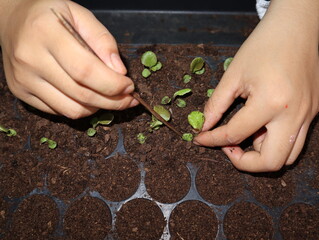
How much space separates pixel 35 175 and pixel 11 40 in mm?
482

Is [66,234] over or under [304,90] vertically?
under

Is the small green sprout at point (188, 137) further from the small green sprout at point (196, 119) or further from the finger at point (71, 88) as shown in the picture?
the finger at point (71, 88)

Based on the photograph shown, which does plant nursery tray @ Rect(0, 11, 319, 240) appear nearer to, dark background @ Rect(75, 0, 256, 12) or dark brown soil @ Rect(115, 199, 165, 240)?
dark brown soil @ Rect(115, 199, 165, 240)

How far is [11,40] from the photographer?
855 mm

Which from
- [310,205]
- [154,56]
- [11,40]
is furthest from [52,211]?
[310,205]

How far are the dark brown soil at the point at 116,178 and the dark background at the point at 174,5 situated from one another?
2.43ft

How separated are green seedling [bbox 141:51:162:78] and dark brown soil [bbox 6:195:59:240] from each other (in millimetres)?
591

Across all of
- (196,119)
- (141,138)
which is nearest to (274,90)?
(196,119)

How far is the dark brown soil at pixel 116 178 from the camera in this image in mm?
1046

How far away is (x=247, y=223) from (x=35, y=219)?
0.72m

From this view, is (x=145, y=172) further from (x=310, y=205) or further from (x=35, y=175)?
(x=310, y=205)

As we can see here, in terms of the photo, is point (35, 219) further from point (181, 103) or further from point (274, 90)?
point (274, 90)

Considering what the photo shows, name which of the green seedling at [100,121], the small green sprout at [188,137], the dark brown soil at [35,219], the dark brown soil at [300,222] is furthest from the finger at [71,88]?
the dark brown soil at [300,222]

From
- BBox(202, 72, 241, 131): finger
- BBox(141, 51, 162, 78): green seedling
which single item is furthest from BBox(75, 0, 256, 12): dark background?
BBox(202, 72, 241, 131): finger
